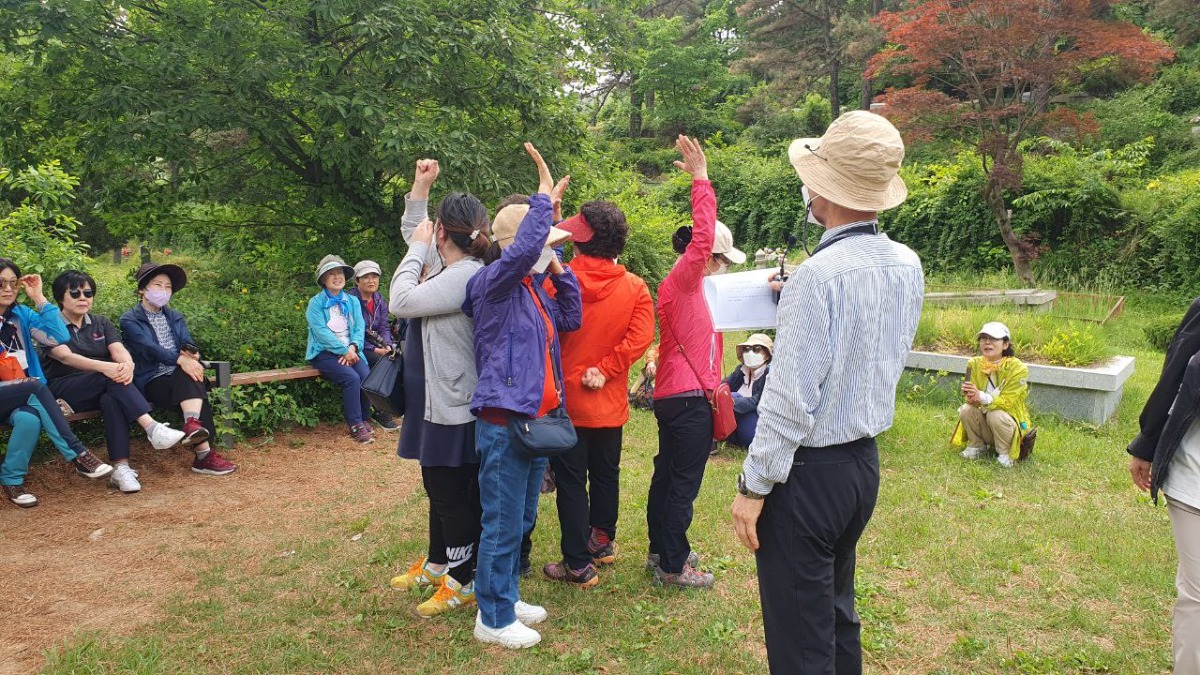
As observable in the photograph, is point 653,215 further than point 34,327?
Yes

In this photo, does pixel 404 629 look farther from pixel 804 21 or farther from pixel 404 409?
pixel 804 21

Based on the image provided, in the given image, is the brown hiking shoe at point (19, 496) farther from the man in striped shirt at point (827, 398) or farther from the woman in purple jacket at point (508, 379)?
the man in striped shirt at point (827, 398)

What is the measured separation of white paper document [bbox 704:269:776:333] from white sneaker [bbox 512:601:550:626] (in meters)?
1.63

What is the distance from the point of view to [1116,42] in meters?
12.5

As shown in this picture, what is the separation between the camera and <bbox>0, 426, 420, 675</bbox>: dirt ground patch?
357cm

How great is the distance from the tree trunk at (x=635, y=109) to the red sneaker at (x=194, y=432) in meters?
29.4

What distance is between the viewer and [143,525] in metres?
4.70

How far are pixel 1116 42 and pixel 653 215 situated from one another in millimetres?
8050

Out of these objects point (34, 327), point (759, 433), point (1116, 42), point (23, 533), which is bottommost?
point (23, 533)

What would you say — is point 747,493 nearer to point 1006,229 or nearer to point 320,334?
point 320,334

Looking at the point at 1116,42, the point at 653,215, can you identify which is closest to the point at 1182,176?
the point at 1116,42

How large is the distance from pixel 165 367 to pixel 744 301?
4930mm

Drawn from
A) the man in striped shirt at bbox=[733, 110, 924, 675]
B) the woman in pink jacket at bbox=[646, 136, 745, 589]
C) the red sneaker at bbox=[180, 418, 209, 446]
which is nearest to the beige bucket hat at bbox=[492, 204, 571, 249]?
the woman in pink jacket at bbox=[646, 136, 745, 589]

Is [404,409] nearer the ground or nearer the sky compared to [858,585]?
nearer the sky
